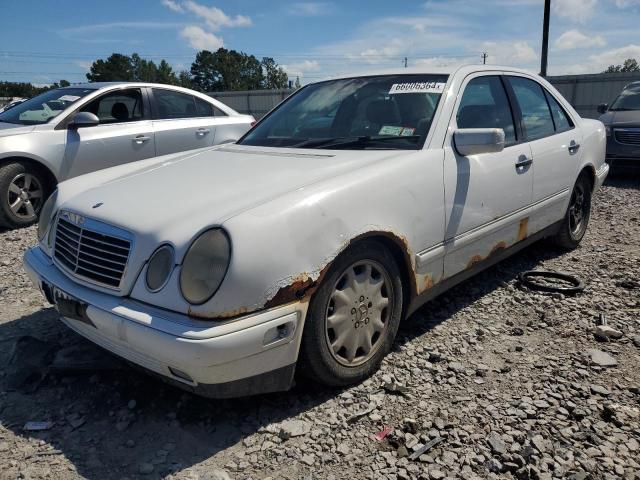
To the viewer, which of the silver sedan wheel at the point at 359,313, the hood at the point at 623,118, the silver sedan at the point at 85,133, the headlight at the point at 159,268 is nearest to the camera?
the headlight at the point at 159,268

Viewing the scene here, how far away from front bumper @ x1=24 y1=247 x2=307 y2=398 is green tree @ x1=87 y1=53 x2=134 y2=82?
84513mm

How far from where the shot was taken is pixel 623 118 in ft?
28.3

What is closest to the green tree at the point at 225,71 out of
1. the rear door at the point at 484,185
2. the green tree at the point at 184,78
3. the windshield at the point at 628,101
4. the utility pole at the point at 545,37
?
the green tree at the point at 184,78

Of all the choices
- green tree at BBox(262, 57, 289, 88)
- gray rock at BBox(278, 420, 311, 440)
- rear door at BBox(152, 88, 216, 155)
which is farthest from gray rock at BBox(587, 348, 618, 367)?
green tree at BBox(262, 57, 289, 88)

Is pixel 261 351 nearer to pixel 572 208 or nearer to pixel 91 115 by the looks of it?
pixel 572 208

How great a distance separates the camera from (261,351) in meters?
2.16

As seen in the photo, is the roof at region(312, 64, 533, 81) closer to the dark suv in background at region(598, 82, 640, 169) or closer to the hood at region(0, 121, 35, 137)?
the hood at region(0, 121, 35, 137)

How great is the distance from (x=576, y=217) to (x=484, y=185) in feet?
6.77

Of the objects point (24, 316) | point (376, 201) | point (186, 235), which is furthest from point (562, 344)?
point (24, 316)

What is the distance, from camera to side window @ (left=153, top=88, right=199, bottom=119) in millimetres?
6766

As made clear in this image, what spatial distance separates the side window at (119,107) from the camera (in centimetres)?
636

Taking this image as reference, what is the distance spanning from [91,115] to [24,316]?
2.96 metres

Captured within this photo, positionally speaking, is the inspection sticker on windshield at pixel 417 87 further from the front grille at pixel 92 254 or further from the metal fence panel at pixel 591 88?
the metal fence panel at pixel 591 88

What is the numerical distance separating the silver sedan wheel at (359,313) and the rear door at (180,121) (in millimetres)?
4652
